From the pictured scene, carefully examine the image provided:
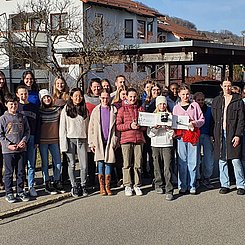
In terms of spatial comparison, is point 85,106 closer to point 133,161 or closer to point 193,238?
point 133,161

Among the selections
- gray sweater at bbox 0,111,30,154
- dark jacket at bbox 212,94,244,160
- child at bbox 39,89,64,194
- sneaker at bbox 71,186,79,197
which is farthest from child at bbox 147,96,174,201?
gray sweater at bbox 0,111,30,154

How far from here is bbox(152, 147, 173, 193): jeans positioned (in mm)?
7625

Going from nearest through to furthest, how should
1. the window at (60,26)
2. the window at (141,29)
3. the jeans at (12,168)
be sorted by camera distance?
the jeans at (12,168) < the window at (60,26) < the window at (141,29)

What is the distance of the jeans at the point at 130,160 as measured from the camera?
25.6 feet

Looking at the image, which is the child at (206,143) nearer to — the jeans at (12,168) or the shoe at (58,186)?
the shoe at (58,186)

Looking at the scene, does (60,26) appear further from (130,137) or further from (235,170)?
(235,170)

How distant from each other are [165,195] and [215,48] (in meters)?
11.0

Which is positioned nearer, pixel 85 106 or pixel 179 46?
pixel 85 106

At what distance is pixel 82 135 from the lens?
25.3 ft

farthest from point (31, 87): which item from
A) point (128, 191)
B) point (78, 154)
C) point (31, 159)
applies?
point (128, 191)

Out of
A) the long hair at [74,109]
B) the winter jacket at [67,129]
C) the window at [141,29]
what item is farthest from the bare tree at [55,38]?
the winter jacket at [67,129]

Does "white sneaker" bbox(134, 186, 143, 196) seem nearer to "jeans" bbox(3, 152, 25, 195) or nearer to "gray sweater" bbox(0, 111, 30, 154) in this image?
"jeans" bbox(3, 152, 25, 195)

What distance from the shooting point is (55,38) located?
2491 centimetres

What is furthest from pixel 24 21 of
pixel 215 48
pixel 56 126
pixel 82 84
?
pixel 56 126
